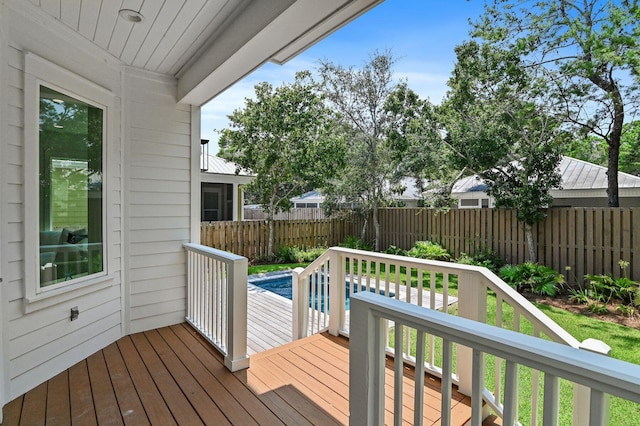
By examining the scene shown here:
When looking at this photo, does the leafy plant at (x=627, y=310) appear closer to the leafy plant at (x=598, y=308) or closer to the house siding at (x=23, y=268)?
the leafy plant at (x=598, y=308)

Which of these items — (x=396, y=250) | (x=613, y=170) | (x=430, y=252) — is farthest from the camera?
(x=396, y=250)

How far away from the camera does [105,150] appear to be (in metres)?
3.22

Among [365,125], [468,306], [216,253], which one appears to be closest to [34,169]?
[216,253]

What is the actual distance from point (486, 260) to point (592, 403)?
24.2 ft

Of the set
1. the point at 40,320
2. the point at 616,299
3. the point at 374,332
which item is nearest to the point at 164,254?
the point at 40,320

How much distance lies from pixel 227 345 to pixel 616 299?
6188 millimetres

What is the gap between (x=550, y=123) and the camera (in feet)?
23.1

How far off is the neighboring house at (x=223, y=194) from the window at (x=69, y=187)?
756 cm

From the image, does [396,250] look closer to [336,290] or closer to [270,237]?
[270,237]

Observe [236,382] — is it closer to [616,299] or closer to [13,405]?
[13,405]

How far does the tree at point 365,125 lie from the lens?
1013 centimetres

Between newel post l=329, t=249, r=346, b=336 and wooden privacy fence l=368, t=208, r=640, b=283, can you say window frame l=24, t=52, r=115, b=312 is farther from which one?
wooden privacy fence l=368, t=208, r=640, b=283

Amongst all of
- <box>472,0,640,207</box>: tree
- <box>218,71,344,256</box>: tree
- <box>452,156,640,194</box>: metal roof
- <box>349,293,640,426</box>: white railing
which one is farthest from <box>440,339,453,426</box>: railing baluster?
<box>452,156,640,194</box>: metal roof

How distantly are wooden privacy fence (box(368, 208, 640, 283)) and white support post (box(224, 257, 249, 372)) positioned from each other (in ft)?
21.2
